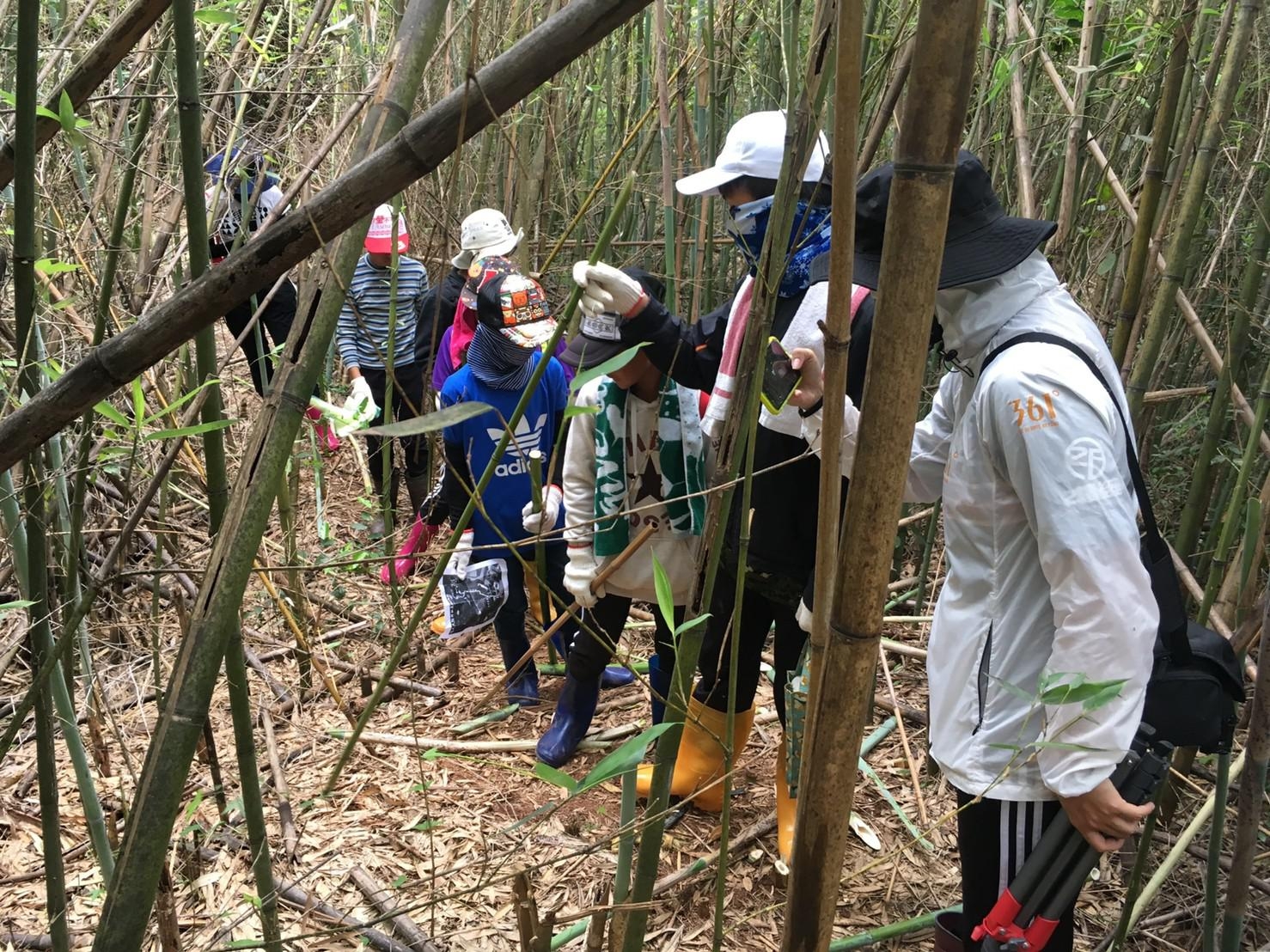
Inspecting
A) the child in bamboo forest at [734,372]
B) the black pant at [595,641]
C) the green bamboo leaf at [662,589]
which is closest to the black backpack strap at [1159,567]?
the child in bamboo forest at [734,372]

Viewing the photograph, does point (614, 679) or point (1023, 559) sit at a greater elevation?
point (1023, 559)

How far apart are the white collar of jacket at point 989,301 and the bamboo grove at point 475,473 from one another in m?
0.27

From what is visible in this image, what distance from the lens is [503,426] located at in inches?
112

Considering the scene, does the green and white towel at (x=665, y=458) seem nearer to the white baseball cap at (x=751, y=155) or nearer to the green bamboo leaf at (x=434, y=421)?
the white baseball cap at (x=751, y=155)

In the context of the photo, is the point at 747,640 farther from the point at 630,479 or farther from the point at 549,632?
the point at 549,632

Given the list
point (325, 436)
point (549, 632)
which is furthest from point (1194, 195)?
point (325, 436)

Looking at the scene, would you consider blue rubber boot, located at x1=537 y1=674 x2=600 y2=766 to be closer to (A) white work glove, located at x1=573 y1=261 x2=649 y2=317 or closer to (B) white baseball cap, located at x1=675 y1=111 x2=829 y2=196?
(A) white work glove, located at x1=573 y1=261 x2=649 y2=317

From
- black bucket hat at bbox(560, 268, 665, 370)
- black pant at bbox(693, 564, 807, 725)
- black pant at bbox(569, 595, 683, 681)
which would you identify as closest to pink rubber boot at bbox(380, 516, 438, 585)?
black pant at bbox(569, 595, 683, 681)

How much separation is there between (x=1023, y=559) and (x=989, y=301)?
0.35 m

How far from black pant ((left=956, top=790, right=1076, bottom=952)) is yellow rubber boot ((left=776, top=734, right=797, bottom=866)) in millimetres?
761

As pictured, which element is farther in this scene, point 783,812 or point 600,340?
point 783,812

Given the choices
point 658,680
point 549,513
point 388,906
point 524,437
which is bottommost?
point 388,906

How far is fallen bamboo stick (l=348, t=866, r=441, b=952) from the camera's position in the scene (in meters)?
1.72

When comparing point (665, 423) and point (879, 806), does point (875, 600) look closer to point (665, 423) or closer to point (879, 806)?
point (665, 423)
